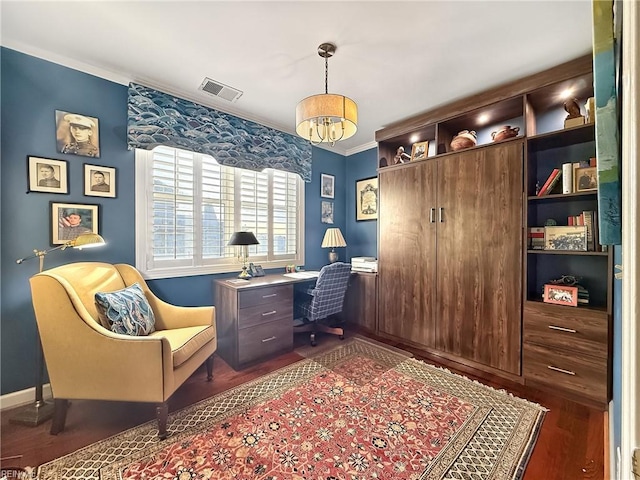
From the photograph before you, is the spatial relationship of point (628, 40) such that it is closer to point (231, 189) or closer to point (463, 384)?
point (463, 384)

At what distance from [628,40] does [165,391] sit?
2.20 metres

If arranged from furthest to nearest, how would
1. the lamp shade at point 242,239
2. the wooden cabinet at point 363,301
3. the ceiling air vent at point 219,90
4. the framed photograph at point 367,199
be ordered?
the framed photograph at point 367,199 < the wooden cabinet at point 363,301 < the lamp shade at point 242,239 < the ceiling air vent at point 219,90

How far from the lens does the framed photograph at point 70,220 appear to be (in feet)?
6.59

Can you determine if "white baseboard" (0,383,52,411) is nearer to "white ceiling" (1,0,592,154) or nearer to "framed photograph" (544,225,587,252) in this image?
"white ceiling" (1,0,592,154)

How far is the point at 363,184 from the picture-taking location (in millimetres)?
3963

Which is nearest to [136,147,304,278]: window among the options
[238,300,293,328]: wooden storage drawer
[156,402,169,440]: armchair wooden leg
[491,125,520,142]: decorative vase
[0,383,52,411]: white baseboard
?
[238,300,293,328]: wooden storage drawer

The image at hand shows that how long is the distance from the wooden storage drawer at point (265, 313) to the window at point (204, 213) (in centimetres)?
68

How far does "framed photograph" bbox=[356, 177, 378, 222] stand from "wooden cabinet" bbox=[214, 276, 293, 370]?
1.71 m

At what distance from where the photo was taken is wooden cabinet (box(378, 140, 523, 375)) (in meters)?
2.23

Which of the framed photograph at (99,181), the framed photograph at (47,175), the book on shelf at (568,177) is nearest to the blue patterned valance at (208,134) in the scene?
the framed photograph at (99,181)

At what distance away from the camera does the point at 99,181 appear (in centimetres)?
218

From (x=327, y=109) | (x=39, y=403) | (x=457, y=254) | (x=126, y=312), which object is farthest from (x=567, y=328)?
(x=39, y=403)

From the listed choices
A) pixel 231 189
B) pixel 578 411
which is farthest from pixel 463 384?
pixel 231 189

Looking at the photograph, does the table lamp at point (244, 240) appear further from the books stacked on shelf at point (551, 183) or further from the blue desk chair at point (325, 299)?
the books stacked on shelf at point (551, 183)
